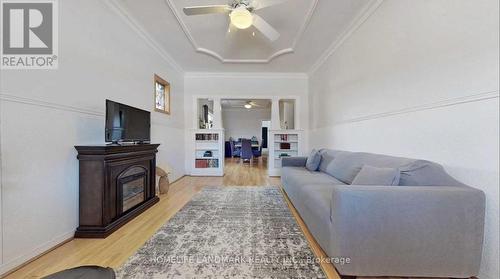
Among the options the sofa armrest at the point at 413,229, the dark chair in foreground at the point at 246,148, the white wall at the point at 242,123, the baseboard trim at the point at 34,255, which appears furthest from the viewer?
the white wall at the point at 242,123

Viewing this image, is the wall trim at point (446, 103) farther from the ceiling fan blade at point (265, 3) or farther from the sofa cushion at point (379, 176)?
the ceiling fan blade at point (265, 3)

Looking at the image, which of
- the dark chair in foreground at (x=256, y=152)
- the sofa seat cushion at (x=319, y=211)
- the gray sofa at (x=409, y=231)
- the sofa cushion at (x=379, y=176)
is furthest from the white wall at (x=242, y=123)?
the gray sofa at (x=409, y=231)

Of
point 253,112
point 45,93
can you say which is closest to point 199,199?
point 45,93

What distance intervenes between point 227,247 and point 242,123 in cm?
1004

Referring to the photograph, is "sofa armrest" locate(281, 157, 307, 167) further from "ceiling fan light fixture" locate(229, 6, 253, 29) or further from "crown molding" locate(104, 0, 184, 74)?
"crown molding" locate(104, 0, 184, 74)

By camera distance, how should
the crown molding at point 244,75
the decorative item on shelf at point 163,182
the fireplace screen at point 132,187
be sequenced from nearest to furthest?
the fireplace screen at point 132,187 → the decorative item on shelf at point 163,182 → the crown molding at point 244,75

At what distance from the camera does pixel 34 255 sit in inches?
→ 69.3

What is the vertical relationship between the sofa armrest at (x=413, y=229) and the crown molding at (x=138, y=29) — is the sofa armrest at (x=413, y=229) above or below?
below

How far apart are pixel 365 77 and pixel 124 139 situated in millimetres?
3176

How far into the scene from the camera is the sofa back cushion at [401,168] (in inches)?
64.9

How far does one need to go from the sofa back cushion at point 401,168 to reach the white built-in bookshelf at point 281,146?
7.83ft

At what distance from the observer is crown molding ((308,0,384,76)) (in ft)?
8.57

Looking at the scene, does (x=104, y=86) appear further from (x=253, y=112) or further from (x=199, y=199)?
(x=253, y=112)

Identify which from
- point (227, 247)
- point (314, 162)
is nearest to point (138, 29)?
point (227, 247)
